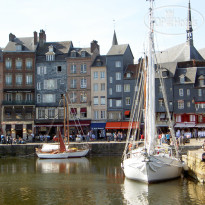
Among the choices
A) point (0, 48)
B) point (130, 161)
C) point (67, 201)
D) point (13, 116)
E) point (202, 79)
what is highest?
point (0, 48)

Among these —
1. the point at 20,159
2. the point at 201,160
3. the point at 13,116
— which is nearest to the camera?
the point at 201,160

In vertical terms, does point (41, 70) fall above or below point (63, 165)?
above

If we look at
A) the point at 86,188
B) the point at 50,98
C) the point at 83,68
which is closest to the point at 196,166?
the point at 86,188

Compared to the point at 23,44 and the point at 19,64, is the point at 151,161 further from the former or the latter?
the point at 23,44

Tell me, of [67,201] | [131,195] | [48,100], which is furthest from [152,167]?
[48,100]

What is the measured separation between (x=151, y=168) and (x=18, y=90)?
1546 inches

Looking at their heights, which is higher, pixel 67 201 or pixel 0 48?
pixel 0 48

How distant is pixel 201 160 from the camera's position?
2522 cm

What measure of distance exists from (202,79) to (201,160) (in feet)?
108

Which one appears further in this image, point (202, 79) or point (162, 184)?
point (202, 79)

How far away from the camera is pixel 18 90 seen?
60.7 meters

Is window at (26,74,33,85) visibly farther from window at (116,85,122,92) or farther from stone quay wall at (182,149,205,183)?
stone quay wall at (182,149,205,183)

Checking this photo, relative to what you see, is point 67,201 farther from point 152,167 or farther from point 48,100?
point 48,100

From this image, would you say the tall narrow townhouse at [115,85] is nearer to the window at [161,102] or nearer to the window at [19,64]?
the window at [161,102]
